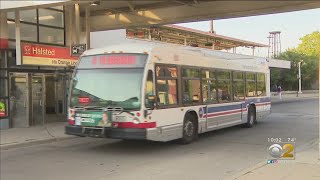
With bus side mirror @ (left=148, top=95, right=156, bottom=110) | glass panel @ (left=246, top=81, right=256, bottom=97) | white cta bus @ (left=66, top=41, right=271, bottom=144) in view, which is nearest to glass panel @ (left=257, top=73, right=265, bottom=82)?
glass panel @ (left=246, top=81, right=256, bottom=97)

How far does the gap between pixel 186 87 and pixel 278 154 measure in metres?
5.28

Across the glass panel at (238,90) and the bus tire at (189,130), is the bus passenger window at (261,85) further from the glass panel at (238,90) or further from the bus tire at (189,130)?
the bus tire at (189,130)

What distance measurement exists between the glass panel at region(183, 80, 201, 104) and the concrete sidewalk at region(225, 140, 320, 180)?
4382mm

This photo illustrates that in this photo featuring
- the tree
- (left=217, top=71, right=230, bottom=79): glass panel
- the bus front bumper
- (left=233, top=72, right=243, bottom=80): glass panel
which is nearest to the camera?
the tree

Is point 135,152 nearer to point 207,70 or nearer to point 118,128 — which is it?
point 118,128

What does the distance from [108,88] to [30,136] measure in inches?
195

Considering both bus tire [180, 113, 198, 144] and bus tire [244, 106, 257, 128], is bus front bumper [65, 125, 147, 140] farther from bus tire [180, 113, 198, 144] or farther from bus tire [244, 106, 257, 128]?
bus tire [244, 106, 257, 128]

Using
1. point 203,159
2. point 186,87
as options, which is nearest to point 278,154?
point 203,159

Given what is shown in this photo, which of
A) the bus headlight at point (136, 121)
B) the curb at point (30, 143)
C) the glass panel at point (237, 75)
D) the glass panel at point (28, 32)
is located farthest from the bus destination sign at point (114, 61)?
the glass panel at point (28, 32)

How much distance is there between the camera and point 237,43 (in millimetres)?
45188

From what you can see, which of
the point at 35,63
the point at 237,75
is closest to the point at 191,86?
the point at 237,75

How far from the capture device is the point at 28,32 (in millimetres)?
19312

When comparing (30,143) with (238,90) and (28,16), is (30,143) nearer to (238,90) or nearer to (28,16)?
(28,16)

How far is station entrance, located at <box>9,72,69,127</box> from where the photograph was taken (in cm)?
1836
